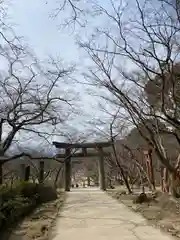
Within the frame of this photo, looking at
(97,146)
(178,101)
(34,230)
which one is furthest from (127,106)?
(97,146)

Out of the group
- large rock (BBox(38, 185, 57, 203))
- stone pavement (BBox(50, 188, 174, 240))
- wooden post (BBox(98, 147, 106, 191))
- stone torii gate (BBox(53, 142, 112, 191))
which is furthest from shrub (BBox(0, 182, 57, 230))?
wooden post (BBox(98, 147, 106, 191))

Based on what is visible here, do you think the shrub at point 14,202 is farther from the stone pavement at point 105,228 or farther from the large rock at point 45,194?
the stone pavement at point 105,228

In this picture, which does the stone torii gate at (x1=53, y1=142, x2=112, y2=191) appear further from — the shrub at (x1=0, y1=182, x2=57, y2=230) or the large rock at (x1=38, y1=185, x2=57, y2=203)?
the shrub at (x1=0, y1=182, x2=57, y2=230)

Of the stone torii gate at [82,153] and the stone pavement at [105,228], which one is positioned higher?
the stone torii gate at [82,153]

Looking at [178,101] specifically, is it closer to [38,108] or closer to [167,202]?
[167,202]

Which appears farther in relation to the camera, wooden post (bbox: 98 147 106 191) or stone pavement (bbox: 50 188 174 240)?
wooden post (bbox: 98 147 106 191)

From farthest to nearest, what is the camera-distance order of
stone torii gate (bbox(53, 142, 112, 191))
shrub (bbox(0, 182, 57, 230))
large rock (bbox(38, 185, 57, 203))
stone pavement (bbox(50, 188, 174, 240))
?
stone torii gate (bbox(53, 142, 112, 191)) < large rock (bbox(38, 185, 57, 203)) < shrub (bbox(0, 182, 57, 230)) < stone pavement (bbox(50, 188, 174, 240))

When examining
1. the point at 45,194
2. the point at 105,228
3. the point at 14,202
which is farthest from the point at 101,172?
the point at 105,228

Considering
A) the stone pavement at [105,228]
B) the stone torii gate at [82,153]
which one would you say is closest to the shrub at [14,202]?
the stone pavement at [105,228]

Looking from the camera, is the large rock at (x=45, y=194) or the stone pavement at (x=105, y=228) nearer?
the stone pavement at (x=105, y=228)

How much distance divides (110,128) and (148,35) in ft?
27.2

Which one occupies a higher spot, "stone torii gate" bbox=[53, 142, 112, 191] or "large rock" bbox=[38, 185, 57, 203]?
"stone torii gate" bbox=[53, 142, 112, 191]

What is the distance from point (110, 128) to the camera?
15.5m

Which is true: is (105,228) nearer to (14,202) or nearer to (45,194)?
(14,202)
